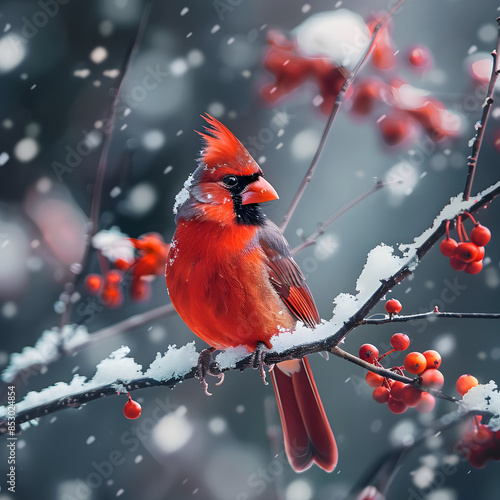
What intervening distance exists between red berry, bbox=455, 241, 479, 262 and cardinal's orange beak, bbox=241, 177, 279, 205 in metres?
0.40

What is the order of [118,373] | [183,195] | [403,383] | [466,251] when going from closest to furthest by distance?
[466,251] → [403,383] → [118,373] → [183,195]

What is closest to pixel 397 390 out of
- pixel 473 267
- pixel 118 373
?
pixel 473 267

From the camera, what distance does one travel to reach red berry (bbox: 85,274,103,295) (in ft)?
3.90

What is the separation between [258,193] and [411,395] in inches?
19.6

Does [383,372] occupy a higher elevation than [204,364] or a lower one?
higher

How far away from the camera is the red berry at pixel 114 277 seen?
3.92ft

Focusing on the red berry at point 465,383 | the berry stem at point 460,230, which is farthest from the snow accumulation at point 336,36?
the red berry at point 465,383

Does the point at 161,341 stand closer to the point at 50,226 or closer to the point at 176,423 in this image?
the point at 176,423

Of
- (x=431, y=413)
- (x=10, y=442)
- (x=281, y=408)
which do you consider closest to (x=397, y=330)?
(x=431, y=413)

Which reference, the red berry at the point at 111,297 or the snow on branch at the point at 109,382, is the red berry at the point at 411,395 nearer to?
the snow on branch at the point at 109,382

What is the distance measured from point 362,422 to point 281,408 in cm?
18

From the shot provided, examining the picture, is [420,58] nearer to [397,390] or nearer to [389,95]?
[389,95]

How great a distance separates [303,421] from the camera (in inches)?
44.3

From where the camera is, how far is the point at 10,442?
1131 millimetres
